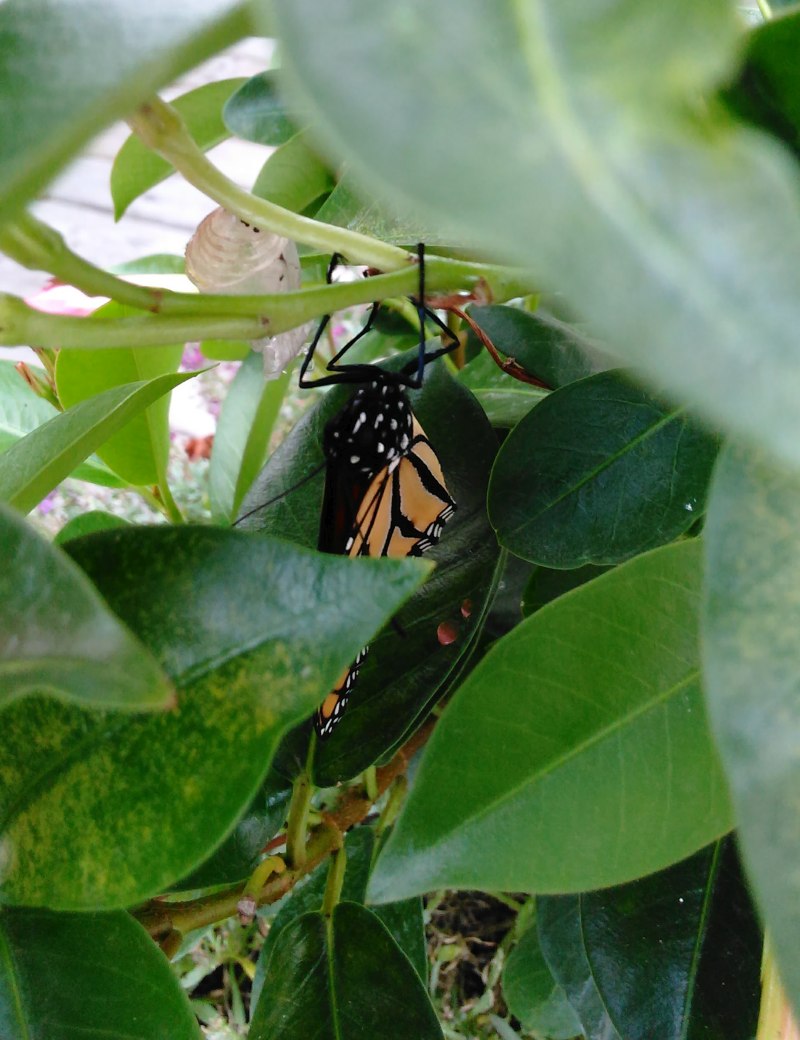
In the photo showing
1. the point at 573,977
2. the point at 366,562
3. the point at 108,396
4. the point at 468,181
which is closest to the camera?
the point at 468,181

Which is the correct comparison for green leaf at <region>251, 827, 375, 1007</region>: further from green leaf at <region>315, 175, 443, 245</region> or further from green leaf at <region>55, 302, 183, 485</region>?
green leaf at <region>315, 175, 443, 245</region>

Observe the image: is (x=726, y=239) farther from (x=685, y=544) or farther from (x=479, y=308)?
(x=479, y=308)

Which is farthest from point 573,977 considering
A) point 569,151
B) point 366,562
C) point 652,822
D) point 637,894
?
point 569,151

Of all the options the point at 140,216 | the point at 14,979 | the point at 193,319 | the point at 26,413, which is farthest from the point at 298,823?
the point at 140,216

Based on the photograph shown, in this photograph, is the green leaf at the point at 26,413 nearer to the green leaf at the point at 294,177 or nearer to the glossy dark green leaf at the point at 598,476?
the green leaf at the point at 294,177

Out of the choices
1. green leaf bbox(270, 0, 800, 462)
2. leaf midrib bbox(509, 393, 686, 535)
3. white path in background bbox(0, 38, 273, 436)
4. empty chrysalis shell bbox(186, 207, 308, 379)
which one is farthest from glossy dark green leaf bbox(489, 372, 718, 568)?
white path in background bbox(0, 38, 273, 436)

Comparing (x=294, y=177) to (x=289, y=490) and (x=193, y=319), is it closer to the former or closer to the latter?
(x=289, y=490)

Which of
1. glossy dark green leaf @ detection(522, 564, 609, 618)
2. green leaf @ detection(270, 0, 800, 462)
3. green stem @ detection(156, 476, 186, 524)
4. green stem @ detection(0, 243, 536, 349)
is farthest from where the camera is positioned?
green stem @ detection(156, 476, 186, 524)
